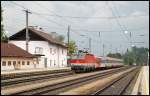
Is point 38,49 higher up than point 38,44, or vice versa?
point 38,44

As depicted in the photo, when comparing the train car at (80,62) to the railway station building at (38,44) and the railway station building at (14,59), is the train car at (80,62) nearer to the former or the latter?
the railway station building at (14,59)

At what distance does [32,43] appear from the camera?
77250 mm

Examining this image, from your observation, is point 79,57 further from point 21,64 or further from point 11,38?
point 11,38

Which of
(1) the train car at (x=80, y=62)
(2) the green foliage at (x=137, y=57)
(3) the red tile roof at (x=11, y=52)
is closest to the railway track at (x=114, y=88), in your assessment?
(1) the train car at (x=80, y=62)

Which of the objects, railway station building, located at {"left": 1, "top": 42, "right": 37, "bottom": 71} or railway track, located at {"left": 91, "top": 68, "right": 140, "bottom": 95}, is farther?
railway station building, located at {"left": 1, "top": 42, "right": 37, "bottom": 71}

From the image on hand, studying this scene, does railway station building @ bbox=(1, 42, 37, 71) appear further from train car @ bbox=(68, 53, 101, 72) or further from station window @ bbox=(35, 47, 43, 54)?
station window @ bbox=(35, 47, 43, 54)

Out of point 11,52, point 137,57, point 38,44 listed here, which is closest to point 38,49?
point 38,44

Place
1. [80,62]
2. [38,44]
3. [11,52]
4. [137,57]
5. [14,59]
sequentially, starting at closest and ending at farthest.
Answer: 1. [80,62]
2. [14,59]
3. [11,52]
4. [38,44]
5. [137,57]

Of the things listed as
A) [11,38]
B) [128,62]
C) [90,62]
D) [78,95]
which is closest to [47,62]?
[11,38]

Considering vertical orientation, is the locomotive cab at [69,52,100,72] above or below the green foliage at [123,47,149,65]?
below

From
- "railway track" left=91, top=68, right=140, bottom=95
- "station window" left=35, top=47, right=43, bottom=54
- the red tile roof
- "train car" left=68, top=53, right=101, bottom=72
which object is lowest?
"railway track" left=91, top=68, right=140, bottom=95

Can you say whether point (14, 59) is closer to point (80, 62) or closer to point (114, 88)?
point (80, 62)

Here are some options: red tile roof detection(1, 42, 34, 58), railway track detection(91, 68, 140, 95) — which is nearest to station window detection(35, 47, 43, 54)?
red tile roof detection(1, 42, 34, 58)

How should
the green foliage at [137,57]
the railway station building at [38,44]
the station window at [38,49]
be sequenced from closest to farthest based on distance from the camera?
the railway station building at [38,44] → the station window at [38,49] → the green foliage at [137,57]
